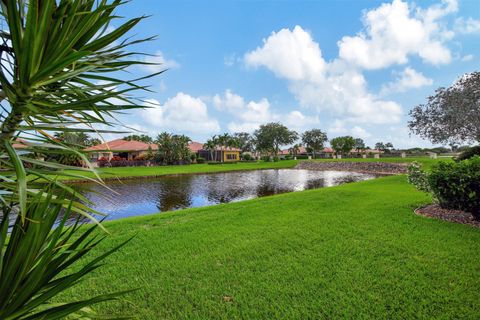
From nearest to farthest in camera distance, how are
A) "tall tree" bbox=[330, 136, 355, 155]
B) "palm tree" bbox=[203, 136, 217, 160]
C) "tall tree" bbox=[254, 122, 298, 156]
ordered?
"palm tree" bbox=[203, 136, 217, 160] → "tall tree" bbox=[254, 122, 298, 156] → "tall tree" bbox=[330, 136, 355, 155]

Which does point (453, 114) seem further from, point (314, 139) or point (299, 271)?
point (314, 139)

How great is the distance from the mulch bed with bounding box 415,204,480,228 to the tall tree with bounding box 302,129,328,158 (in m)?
63.9

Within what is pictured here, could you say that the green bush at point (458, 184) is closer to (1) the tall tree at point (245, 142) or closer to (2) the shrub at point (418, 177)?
(2) the shrub at point (418, 177)

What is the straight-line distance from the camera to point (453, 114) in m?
12.1

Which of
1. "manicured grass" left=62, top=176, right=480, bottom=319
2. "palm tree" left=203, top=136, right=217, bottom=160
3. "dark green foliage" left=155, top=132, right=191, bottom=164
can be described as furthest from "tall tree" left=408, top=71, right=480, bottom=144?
"palm tree" left=203, top=136, right=217, bottom=160

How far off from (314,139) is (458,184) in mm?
65995

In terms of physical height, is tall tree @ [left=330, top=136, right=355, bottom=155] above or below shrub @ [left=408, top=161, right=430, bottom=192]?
above

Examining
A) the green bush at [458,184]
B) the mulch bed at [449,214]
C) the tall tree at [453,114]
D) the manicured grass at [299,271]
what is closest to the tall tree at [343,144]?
the tall tree at [453,114]

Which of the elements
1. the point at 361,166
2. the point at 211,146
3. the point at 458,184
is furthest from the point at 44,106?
the point at 211,146

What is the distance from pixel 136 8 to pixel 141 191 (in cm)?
1598

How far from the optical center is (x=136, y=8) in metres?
1.46

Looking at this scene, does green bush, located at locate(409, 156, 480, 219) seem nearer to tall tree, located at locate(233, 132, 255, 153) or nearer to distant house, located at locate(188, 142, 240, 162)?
distant house, located at locate(188, 142, 240, 162)

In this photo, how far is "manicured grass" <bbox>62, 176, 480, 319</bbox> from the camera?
2.80 metres

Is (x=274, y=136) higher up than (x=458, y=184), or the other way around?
(x=274, y=136)
